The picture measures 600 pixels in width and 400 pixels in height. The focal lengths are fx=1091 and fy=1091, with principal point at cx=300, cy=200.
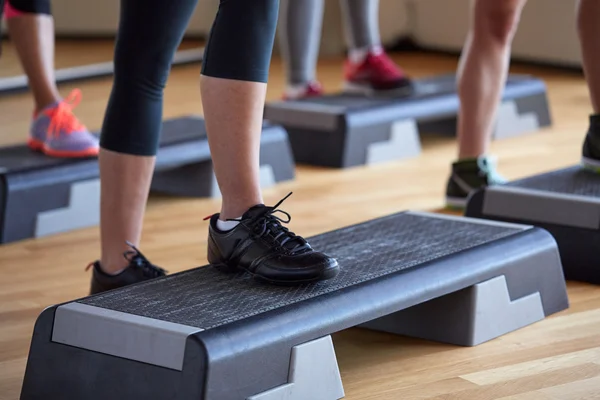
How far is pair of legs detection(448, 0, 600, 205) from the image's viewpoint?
236cm

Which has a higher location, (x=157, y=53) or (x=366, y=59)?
(x=157, y=53)

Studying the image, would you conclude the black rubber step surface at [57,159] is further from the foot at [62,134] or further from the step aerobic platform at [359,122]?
the step aerobic platform at [359,122]

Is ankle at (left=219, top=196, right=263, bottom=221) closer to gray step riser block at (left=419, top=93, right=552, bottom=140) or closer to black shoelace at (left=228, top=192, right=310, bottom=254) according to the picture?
black shoelace at (left=228, top=192, right=310, bottom=254)

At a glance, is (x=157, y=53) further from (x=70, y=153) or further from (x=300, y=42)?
(x=300, y=42)

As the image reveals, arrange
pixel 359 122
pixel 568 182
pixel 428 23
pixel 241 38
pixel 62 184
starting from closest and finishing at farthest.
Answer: pixel 241 38
pixel 568 182
pixel 62 184
pixel 359 122
pixel 428 23

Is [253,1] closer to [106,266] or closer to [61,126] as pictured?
[106,266]

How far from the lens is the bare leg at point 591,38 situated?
2.27 metres

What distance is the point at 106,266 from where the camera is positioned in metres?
1.77

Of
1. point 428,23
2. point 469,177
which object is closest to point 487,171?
point 469,177

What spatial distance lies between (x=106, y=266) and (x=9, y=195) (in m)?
0.68

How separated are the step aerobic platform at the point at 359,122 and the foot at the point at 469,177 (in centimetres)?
63

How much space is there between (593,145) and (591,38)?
0.23m

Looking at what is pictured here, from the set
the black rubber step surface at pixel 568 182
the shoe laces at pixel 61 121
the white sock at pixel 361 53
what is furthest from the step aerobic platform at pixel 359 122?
the black rubber step surface at pixel 568 182

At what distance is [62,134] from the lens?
8.40 ft
